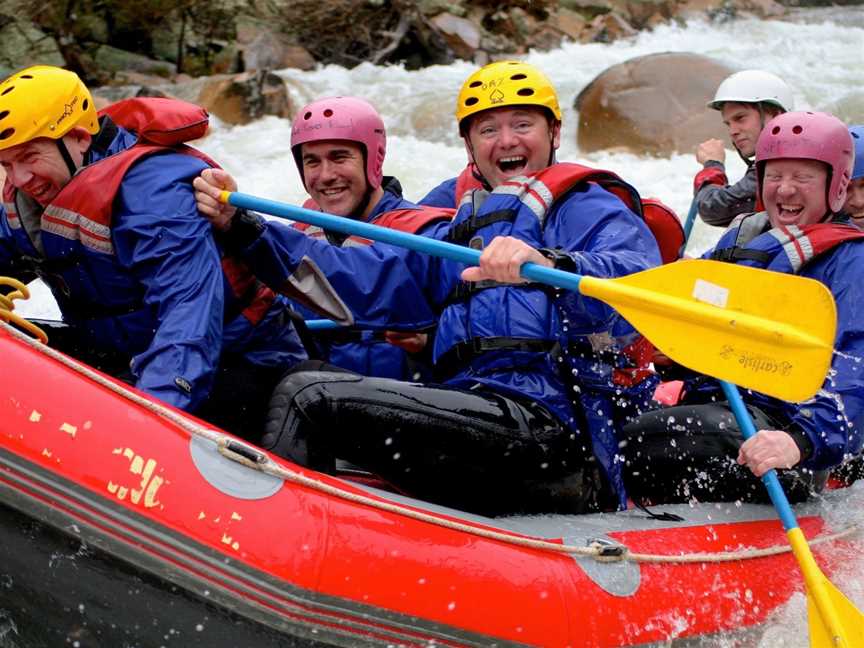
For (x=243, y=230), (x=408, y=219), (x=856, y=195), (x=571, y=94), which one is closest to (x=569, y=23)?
(x=571, y=94)

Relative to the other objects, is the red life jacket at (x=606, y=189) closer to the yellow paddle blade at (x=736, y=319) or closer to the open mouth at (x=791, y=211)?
the yellow paddle blade at (x=736, y=319)

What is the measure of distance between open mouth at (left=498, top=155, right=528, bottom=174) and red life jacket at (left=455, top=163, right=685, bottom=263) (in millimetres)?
132

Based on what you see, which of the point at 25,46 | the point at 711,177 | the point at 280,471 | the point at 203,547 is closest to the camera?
the point at 203,547

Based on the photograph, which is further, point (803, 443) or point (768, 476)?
point (803, 443)

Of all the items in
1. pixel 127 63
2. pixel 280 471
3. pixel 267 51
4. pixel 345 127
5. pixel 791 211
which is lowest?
pixel 280 471

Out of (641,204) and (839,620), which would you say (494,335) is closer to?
(641,204)

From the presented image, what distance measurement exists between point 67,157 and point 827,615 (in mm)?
2309

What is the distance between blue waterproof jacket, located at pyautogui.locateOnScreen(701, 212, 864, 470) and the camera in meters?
3.24

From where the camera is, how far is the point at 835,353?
3.21 meters

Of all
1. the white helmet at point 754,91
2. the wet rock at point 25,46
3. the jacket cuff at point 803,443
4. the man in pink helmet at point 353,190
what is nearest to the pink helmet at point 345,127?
the man in pink helmet at point 353,190

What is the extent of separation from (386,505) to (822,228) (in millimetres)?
1750

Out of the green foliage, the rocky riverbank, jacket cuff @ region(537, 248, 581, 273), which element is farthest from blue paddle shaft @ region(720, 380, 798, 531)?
the green foliage

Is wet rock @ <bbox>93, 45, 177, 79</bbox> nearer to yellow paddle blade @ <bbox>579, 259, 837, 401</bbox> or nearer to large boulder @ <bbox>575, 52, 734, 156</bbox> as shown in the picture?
large boulder @ <bbox>575, 52, 734, 156</bbox>

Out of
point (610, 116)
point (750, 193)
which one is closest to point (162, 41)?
point (610, 116)
